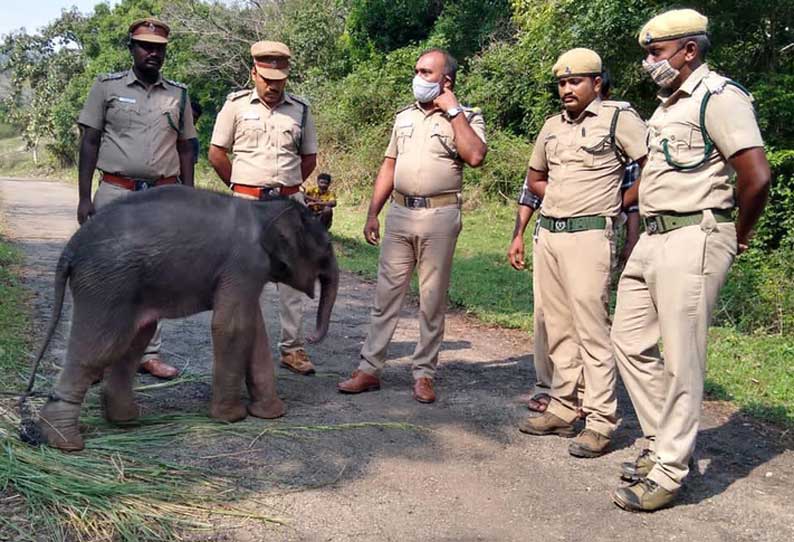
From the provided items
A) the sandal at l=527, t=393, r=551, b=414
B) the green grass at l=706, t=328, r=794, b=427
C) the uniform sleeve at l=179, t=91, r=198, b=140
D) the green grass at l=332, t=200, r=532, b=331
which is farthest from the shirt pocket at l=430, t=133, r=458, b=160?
the green grass at l=332, t=200, r=532, b=331

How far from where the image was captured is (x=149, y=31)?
5.31 meters

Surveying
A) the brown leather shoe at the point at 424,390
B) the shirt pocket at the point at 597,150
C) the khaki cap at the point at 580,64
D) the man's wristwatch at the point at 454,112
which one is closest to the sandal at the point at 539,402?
the brown leather shoe at the point at 424,390

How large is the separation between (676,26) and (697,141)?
1.81 feet

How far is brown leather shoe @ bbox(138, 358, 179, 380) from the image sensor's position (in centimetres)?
548

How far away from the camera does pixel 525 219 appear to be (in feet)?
17.0

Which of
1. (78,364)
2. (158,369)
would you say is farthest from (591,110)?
(158,369)

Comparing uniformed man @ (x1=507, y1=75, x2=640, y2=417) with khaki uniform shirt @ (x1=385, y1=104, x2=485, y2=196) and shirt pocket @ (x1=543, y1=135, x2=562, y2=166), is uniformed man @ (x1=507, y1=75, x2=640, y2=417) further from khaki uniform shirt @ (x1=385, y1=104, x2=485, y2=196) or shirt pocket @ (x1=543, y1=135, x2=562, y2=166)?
khaki uniform shirt @ (x1=385, y1=104, x2=485, y2=196)

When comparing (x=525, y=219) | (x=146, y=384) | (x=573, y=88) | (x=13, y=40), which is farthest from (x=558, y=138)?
(x=13, y=40)

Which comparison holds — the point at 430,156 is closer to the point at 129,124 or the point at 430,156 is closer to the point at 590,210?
the point at 590,210

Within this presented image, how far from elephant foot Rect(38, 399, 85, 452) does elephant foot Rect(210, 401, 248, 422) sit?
2.51ft

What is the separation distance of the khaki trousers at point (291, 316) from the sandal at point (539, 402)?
1782 mm

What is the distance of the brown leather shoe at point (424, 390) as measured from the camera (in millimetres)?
5211

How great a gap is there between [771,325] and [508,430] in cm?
434

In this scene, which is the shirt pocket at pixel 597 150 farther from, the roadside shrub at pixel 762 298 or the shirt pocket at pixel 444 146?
the roadside shrub at pixel 762 298
